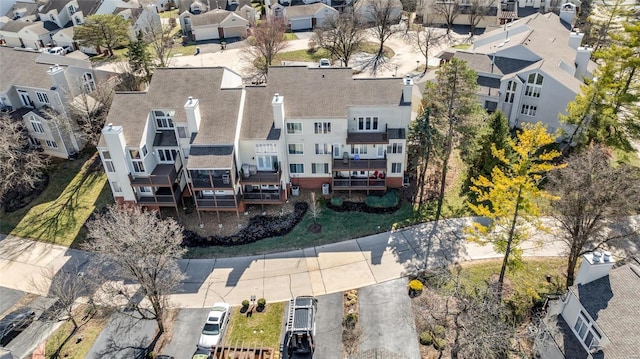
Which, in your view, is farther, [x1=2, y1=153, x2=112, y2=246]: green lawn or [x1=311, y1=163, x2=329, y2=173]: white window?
[x1=311, y1=163, x2=329, y2=173]: white window

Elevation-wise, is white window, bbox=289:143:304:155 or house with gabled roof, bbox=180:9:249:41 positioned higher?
house with gabled roof, bbox=180:9:249:41

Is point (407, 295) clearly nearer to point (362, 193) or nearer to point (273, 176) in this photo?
point (362, 193)

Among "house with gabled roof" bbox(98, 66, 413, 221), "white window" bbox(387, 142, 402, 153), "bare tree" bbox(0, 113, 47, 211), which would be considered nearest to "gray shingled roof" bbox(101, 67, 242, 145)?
"house with gabled roof" bbox(98, 66, 413, 221)

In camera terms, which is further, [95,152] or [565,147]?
[95,152]

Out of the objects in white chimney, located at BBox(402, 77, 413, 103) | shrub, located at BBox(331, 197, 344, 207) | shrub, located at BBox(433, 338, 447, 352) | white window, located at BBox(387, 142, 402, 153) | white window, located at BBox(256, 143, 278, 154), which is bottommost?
shrub, located at BBox(433, 338, 447, 352)

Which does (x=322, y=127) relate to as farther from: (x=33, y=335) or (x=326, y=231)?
(x=33, y=335)

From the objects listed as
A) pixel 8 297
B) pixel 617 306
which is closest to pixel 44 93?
pixel 8 297

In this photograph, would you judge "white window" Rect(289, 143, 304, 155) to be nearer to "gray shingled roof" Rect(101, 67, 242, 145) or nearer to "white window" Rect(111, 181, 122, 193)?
"gray shingled roof" Rect(101, 67, 242, 145)

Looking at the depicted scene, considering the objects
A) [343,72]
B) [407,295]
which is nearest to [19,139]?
[343,72]
